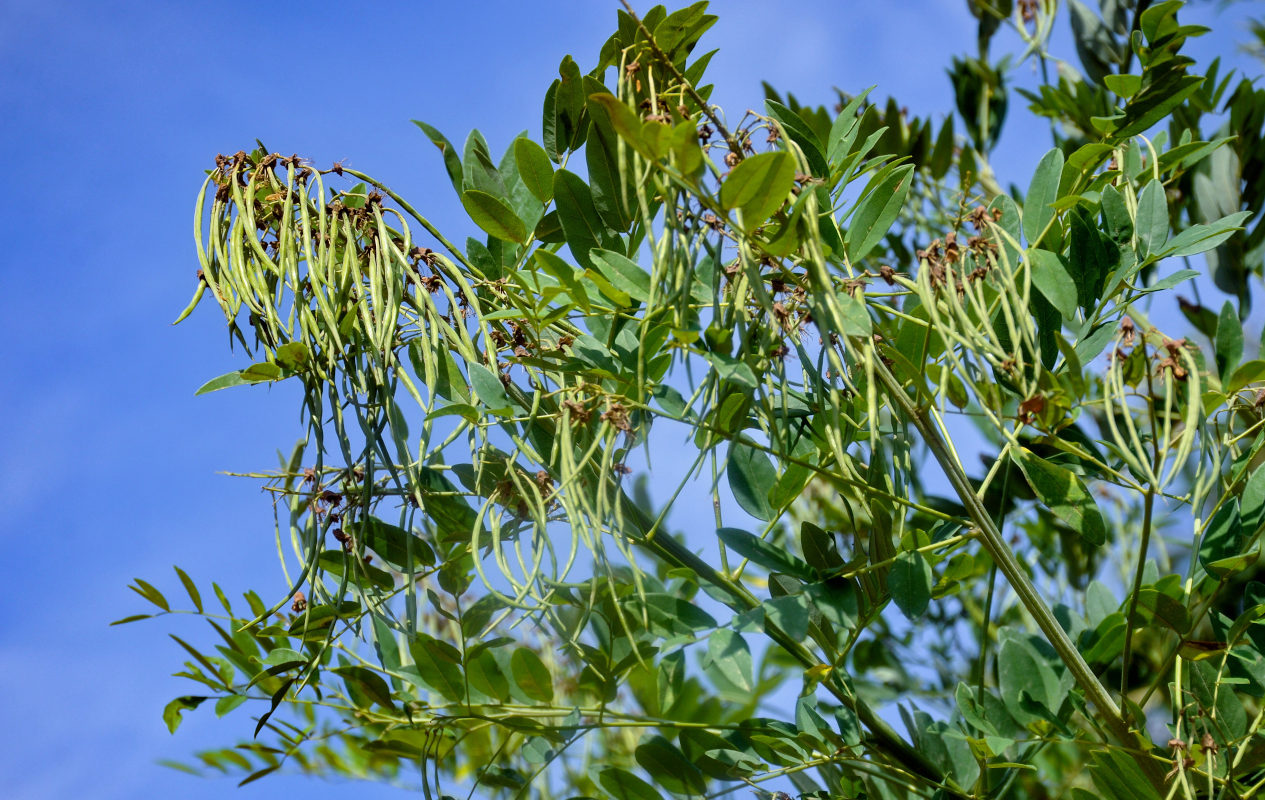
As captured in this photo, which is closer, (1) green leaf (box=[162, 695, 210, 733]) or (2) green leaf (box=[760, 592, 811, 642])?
(2) green leaf (box=[760, 592, 811, 642])

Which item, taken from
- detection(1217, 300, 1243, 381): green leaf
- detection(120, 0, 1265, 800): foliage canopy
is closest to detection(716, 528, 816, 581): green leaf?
detection(120, 0, 1265, 800): foliage canopy

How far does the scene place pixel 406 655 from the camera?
28.8 inches

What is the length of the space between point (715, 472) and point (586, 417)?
126 mm

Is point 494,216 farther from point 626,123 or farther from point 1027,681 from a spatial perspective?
point 1027,681

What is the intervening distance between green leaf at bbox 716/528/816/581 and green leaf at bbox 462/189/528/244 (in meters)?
0.23

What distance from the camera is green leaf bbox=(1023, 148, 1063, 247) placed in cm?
72

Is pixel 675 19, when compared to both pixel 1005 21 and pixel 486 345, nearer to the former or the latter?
pixel 486 345

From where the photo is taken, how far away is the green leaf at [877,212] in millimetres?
697

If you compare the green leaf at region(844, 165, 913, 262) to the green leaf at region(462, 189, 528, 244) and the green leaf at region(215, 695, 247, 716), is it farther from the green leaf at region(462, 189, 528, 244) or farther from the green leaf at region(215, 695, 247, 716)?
the green leaf at region(215, 695, 247, 716)

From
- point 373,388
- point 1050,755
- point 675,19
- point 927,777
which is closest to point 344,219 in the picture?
point 373,388

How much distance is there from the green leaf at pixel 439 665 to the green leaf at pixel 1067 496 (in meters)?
0.38

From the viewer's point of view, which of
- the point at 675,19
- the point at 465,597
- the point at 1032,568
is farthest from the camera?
the point at 1032,568

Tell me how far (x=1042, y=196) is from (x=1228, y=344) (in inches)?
8.3

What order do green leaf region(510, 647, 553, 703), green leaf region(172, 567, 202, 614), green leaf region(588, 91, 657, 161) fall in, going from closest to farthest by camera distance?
green leaf region(588, 91, 657, 161) → green leaf region(510, 647, 553, 703) → green leaf region(172, 567, 202, 614)
